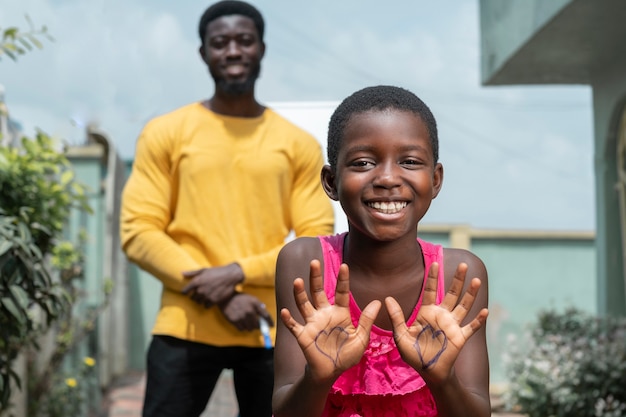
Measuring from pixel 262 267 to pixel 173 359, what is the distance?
0.41 metres

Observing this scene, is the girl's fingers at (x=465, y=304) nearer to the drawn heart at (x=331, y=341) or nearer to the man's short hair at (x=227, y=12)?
the drawn heart at (x=331, y=341)

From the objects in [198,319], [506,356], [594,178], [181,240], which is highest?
[594,178]

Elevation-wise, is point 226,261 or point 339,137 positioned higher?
point 339,137

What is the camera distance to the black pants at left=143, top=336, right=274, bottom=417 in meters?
3.22

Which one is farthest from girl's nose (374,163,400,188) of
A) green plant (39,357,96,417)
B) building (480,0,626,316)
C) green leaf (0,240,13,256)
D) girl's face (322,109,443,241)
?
building (480,0,626,316)

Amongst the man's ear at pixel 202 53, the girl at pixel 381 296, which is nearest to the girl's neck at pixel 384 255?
the girl at pixel 381 296

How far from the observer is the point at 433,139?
2.09 meters

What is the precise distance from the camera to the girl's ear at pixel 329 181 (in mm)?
2156

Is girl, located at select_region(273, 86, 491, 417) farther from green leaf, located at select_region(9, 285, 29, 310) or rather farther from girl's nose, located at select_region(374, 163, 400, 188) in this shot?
green leaf, located at select_region(9, 285, 29, 310)

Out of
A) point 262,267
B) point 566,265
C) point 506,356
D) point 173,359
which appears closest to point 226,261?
point 262,267

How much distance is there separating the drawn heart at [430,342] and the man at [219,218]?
141 cm

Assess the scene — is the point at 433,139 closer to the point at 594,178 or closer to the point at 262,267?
the point at 262,267

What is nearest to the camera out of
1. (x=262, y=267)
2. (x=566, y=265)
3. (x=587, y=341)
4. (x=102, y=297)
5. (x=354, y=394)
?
(x=354, y=394)

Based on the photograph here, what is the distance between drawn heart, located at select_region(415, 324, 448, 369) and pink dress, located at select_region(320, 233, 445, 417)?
22 cm
